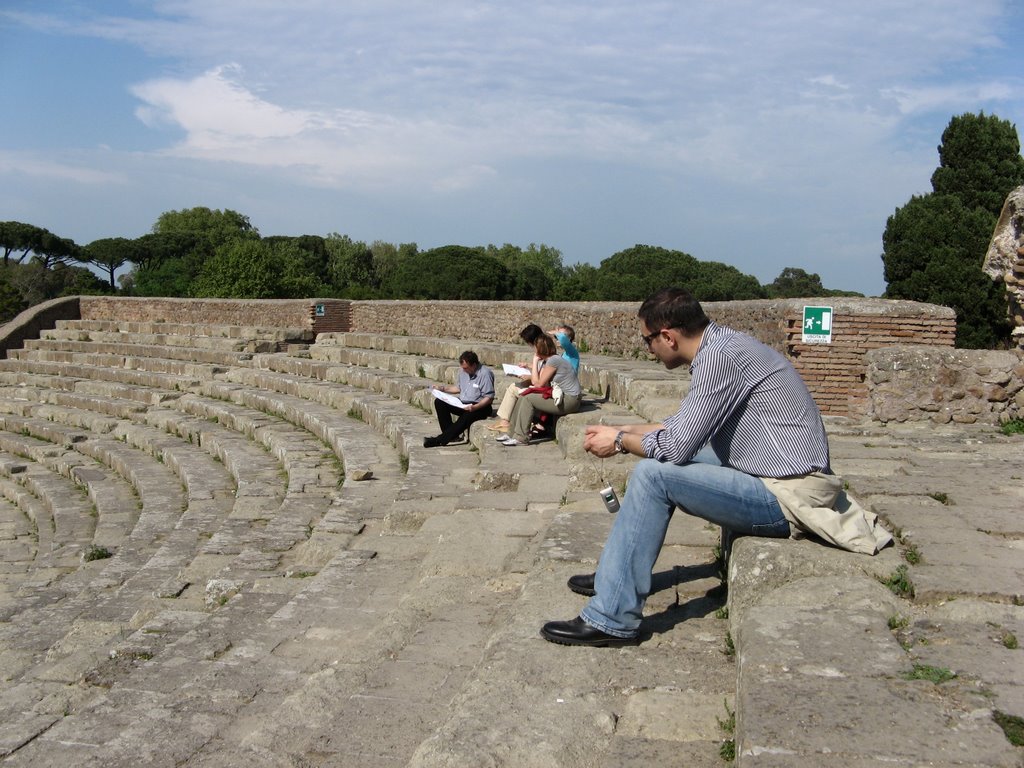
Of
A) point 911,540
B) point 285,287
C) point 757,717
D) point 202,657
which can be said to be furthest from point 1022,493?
point 285,287

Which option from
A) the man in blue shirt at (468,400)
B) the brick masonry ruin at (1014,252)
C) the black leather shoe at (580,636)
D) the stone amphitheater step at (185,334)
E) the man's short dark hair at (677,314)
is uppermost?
the brick masonry ruin at (1014,252)

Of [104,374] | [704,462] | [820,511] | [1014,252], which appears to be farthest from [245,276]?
[820,511]

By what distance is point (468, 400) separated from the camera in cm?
946

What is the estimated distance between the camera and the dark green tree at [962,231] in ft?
53.2

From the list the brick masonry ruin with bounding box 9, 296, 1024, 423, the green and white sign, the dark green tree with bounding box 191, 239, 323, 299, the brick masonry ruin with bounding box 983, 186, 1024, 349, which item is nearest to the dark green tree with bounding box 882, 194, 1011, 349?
the brick masonry ruin with bounding box 983, 186, 1024, 349

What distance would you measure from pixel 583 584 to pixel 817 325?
224 inches

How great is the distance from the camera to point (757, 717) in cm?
234

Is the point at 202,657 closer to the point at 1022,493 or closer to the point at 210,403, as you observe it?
the point at 1022,493

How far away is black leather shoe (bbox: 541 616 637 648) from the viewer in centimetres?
329

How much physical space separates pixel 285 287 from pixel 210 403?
2442 centimetres

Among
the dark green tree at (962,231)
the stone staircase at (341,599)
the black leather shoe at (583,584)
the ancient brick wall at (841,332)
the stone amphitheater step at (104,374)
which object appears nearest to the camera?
the stone staircase at (341,599)

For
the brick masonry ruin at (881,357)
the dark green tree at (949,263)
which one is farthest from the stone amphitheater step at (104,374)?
the dark green tree at (949,263)

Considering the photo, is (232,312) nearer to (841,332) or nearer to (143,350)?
(143,350)

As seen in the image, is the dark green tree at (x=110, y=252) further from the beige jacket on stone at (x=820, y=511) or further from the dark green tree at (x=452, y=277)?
the beige jacket on stone at (x=820, y=511)
